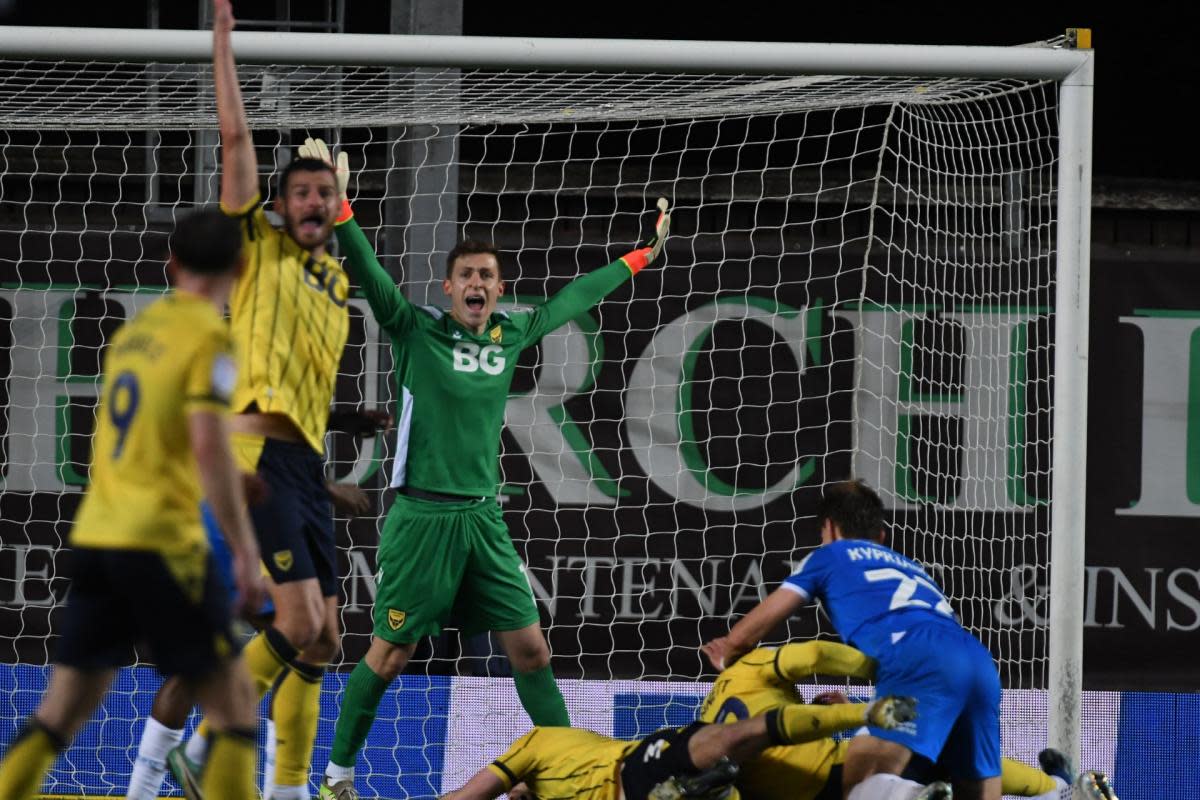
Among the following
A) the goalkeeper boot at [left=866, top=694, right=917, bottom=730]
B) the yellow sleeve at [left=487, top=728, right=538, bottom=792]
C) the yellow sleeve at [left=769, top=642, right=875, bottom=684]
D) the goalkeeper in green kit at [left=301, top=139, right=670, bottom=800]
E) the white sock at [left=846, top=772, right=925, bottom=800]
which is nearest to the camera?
the goalkeeper boot at [left=866, top=694, right=917, bottom=730]

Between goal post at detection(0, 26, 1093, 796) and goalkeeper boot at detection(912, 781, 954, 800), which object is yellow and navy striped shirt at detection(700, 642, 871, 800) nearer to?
goalkeeper boot at detection(912, 781, 954, 800)

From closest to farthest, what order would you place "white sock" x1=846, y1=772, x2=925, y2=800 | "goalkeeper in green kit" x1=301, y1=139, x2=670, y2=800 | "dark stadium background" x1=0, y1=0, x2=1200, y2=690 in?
"white sock" x1=846, y1=772, x2=925, y2=800, "goalkeeper in green kit" x1=301, y1=139, x2=670, y2=800, "dark stadium background" x1=0, y1=0, x2=1200, y2=690

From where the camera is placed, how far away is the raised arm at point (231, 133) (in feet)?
14.6

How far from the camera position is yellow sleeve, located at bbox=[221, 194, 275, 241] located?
454cm

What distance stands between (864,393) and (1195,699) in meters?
2.04

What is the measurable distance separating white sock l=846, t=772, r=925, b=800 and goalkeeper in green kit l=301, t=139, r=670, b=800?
128cm

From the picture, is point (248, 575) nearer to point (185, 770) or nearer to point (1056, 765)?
point (185, 770)

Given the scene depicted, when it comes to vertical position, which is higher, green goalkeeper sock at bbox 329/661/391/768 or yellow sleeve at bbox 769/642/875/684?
yellow sleeve at bbox 769/642/875/684

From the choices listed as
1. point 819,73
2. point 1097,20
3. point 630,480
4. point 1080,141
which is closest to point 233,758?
point 819,73

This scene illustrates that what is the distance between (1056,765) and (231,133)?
3.46m

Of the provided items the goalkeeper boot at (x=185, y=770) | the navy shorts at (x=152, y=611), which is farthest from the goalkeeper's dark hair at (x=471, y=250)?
the navy shorts at (x=152, y=611)

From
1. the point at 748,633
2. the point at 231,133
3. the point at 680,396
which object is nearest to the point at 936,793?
the point at 748,633

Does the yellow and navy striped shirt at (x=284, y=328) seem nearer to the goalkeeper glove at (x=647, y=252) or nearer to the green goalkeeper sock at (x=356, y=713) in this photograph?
the green goalkeeper sock at (x=356, y=713)

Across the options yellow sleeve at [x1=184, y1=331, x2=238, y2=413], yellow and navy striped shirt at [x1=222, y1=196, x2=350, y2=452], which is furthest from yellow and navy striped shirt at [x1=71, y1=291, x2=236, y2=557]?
yellow and navy striped shirt at [x1=222, y1=196, x2=350, y2=452]
